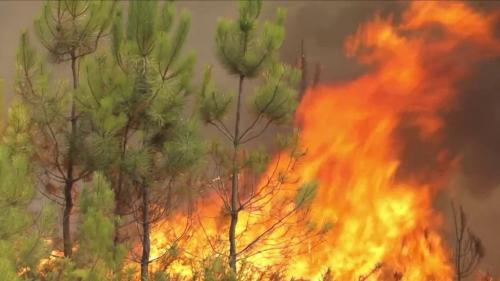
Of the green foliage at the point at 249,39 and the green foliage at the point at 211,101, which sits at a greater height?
the green foliage at the point at 249,39

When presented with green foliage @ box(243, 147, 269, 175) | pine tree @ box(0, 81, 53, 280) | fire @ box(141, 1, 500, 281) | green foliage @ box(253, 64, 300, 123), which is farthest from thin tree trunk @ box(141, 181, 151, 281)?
fire @ box(141, 1, 500, 281)

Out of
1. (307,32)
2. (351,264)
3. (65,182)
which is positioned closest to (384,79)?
(307,32)

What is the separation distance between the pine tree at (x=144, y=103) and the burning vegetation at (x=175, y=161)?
0.01 metres

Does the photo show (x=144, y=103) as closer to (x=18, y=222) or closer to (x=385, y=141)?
(x=18, y=222)

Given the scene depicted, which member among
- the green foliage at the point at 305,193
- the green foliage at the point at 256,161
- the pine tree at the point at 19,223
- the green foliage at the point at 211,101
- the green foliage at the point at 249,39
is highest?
the green foliage at the point at 249,39

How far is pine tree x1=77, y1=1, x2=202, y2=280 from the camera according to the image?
5.80 metres


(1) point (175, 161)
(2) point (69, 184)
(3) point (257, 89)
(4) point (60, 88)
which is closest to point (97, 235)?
(1) point (175, 161)

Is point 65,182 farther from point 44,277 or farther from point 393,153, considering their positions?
point 393,153

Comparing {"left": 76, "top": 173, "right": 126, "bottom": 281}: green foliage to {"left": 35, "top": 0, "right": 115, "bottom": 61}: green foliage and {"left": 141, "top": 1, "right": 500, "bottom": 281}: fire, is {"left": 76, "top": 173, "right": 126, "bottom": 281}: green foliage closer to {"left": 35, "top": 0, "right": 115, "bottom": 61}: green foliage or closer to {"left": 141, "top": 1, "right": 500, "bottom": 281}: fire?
{"left": 35, "top": 0, "right": 115, "bottom": 61}: green foliage

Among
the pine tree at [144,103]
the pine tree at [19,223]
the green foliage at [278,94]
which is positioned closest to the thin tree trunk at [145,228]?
the pine tree at [144,103]

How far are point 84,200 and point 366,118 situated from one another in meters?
5.22

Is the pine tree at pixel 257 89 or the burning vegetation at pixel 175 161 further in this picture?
the pine tree at pixel 257 89

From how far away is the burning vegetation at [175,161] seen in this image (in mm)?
5316

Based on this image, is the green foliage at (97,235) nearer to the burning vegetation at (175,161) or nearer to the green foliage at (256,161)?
the burning vegetation at (175,161)
